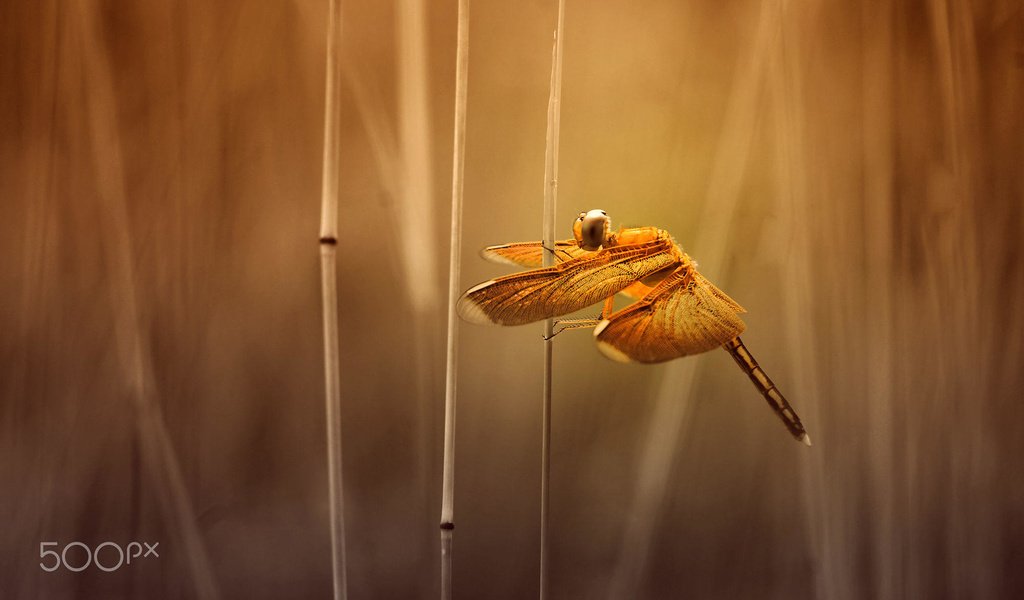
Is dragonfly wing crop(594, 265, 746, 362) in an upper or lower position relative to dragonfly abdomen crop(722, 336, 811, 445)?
upper

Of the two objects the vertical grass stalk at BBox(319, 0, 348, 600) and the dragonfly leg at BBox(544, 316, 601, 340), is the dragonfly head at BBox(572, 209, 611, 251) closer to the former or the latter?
the dragonfly leg at BBox(544, 316, 601, 340)

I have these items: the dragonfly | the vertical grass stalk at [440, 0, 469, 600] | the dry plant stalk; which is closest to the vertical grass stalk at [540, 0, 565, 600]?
the dragonfly

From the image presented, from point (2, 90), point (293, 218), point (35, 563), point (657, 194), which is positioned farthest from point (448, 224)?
point (35, 563)

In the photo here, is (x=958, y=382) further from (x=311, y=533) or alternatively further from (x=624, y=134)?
(x=311, y=533)

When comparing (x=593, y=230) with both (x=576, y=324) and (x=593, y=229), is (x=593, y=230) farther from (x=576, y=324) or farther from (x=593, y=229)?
(x=576, y=324)

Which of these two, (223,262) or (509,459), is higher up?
(223,262)

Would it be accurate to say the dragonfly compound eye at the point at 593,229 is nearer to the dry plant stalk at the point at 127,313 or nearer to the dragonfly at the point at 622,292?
the dragonfly at the point at 622,292
